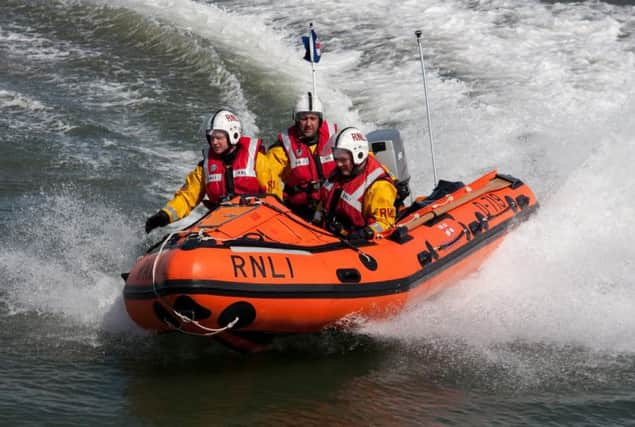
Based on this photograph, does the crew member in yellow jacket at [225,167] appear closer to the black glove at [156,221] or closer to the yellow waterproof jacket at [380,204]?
the black glove at [156,221]

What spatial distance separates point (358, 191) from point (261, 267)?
104 centimetres

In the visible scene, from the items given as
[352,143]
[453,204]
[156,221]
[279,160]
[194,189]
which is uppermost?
[352,143]

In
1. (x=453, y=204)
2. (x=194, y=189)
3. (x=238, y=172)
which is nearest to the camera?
(x=238, y=172)

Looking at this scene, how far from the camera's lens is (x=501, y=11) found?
534 inches

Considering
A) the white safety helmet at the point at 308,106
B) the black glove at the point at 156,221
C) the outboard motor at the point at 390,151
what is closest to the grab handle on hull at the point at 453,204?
the outboard motor at the point at 390,151

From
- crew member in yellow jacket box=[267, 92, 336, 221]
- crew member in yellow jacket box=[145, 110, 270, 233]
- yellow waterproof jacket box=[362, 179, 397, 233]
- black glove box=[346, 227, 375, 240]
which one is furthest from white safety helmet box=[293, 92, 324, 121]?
black glove box=[346, 227, 375, 240]

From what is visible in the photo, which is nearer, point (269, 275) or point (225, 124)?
point (269, 275)

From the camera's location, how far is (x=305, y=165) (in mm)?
6895

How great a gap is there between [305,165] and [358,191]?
777 mm

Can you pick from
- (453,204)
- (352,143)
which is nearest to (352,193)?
(352,143)

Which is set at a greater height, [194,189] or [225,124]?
[225,124]

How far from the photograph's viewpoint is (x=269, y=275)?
17.9ft

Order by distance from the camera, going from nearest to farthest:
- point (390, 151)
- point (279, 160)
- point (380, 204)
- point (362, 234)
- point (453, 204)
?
point (362, 234) < point (380, 204) < point (279, 160) < point (453, 204) < point (390, 151)

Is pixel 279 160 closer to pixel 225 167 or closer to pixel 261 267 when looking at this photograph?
pixel 225 167
